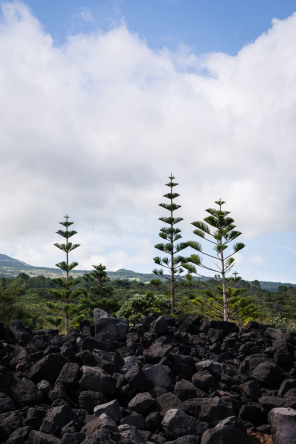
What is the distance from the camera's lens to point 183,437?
3686 millimetres

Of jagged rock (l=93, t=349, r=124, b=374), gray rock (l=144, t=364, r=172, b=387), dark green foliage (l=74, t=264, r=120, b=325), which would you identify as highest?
dark green foliage (l=74, t=264, r=120, b=325)

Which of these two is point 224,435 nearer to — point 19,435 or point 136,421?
point 136,421

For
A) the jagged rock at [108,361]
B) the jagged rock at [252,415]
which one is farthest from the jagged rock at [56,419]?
the jagged rock at [252,415]

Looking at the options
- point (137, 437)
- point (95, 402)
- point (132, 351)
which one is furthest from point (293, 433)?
point (132, 351)

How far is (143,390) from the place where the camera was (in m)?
4.89

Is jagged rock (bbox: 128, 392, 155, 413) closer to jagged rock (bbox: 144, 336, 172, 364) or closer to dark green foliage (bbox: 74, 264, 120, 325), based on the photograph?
jagged rock (bbox: 144, 336, 172, 364)

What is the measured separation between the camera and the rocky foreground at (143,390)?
12.4 feet

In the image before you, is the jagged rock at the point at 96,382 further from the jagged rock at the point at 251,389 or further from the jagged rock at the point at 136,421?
the jagged rock at the point at 251,389

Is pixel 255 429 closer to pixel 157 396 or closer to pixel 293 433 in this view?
pixel 293 433

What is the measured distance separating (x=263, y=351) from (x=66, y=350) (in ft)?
12.0

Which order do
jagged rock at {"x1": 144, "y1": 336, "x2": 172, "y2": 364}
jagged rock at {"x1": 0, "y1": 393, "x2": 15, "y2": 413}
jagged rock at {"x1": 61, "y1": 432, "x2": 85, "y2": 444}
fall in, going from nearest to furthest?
jagged rock at {"x1": 61, "y1": 432, "x2": 85, "y2": 444}, jagged rock at {"x1": 0, "y1": 393, "x2": 15, "y2": 413}, jagged rock at {"x1": 144, "y1": 336, "x2": 172, "y2": 364}

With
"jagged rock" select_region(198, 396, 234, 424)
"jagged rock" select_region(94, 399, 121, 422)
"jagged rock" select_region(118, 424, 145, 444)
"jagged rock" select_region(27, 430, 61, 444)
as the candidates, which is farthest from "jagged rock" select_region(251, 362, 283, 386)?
"jagged rock" select_region(27, 430, 61, 444)

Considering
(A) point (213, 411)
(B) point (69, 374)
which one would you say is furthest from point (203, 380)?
(B) point (69, 374)

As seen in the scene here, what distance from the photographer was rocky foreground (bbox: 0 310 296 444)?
3.79m
